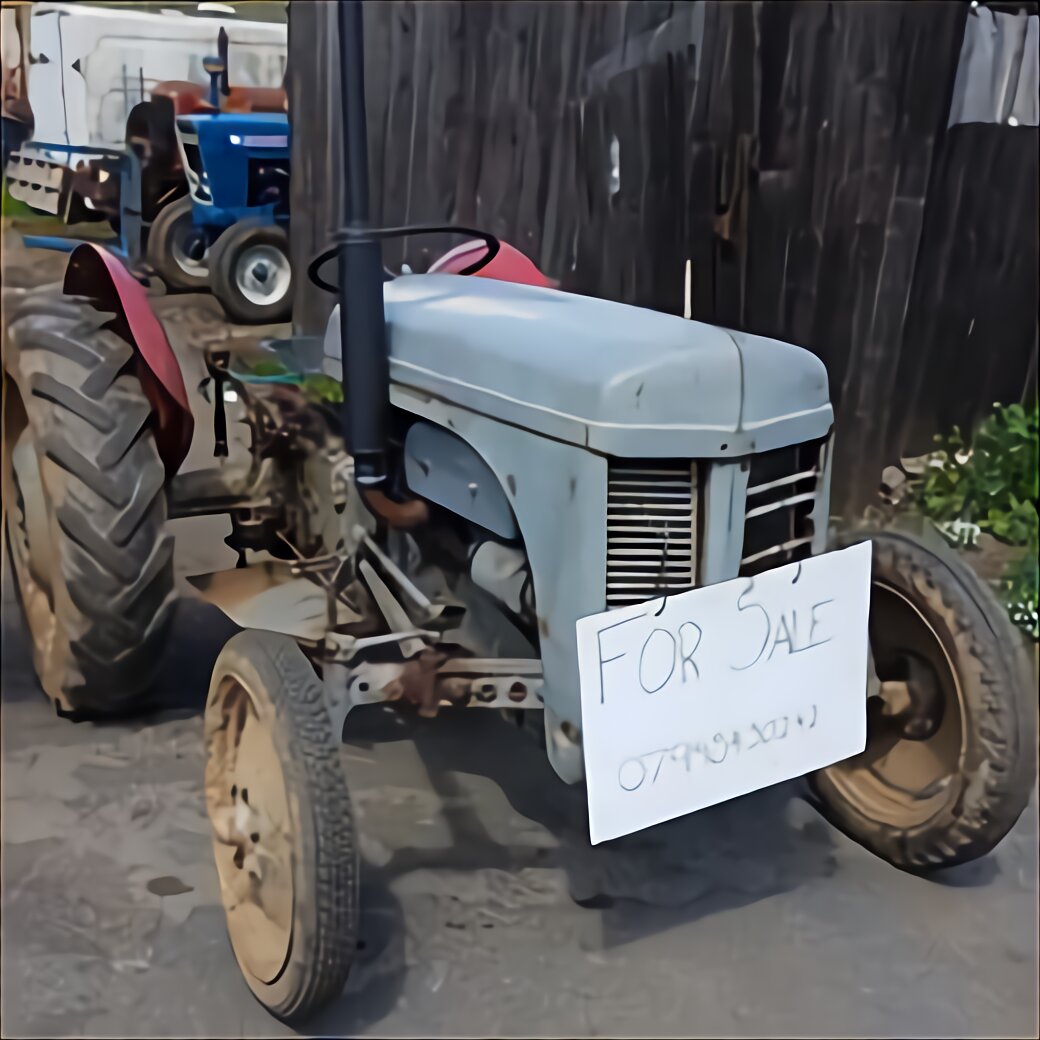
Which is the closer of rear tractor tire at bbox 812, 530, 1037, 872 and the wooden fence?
the wooden fence

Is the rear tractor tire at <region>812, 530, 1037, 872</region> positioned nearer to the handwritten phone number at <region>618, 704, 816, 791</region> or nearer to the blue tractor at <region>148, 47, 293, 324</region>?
the handwritten phone number at <region>618, 704, 816, 791</region>

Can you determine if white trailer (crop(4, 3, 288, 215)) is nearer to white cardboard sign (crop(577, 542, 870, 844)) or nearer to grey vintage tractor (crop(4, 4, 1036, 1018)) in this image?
grey vintage tractor (crop(4, 4, 1036, 1018))

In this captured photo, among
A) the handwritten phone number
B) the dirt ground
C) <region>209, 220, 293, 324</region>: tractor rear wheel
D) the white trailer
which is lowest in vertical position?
the dirt ground

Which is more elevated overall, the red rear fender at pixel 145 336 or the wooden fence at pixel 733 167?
the wooden fence at pixel 733 167

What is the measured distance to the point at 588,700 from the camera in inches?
24.3

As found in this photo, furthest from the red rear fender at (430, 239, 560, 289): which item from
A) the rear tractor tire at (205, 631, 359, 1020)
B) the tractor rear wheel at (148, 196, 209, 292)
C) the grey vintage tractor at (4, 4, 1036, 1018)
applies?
the rear tractor tire at (205, 631, 359, 1020)

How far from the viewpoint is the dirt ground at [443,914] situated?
670 millimetres

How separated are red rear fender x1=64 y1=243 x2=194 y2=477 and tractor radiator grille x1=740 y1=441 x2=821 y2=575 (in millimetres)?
352

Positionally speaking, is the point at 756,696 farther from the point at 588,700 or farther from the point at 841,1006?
the point at 841,1006

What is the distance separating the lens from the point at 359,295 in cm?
61

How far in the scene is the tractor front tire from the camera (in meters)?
0.64

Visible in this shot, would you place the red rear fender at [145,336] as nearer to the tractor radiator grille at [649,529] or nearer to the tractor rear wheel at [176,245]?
the tractor rear wheel at [176,245]

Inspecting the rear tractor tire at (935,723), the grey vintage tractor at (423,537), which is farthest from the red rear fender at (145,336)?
the rear tractor tire at (935,723)

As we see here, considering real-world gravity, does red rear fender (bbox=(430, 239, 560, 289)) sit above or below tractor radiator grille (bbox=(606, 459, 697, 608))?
above
